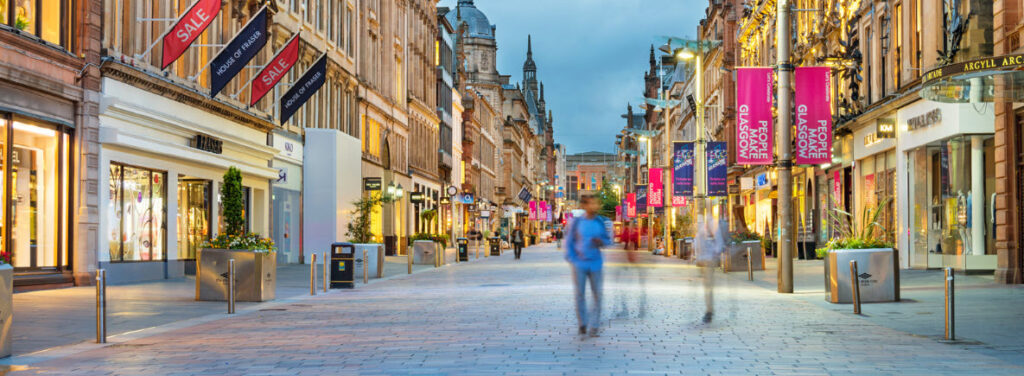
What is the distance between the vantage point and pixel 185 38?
24.5 m

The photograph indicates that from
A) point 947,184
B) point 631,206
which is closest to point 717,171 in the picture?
point 947,184

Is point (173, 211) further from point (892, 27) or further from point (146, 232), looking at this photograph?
point (892, 27)

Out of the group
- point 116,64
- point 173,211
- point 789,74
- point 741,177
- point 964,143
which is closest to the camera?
point 789,74

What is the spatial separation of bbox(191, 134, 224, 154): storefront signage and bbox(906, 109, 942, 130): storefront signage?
63.1ft

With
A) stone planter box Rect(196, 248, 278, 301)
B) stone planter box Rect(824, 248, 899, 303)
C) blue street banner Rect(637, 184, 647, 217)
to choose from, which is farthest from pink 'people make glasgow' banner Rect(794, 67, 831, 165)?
blue street banner Rect(637, 184, 647, 217)

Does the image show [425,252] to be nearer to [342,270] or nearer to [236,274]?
[342,270]

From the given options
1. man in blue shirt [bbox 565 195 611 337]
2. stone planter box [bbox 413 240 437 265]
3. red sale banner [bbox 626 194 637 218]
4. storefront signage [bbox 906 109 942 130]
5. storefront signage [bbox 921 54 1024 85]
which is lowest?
stone planter box [bbox 413 240 437 265]

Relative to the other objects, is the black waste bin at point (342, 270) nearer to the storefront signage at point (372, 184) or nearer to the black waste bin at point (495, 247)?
the storefront signage at point (372, 184)

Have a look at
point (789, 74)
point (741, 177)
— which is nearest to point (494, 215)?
point (741, 177)

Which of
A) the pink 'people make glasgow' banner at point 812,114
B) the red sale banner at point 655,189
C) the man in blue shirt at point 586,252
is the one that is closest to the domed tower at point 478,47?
the red sale banner at point 655,189

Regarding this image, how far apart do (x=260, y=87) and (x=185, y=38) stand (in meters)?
5.83

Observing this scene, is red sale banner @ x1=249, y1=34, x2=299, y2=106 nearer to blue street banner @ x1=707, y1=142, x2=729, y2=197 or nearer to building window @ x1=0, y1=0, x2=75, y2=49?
building window @ x1=0, y1=0, x2=75, y2=49

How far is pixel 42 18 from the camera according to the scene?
21.3 m

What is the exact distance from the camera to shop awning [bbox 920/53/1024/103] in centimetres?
1664
